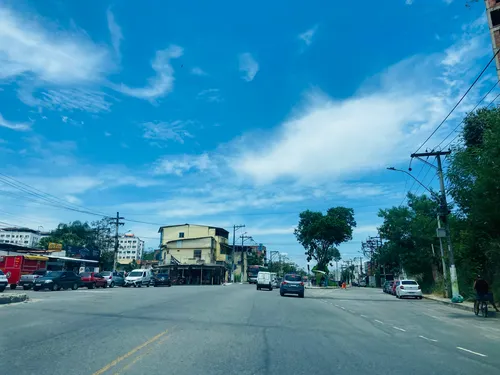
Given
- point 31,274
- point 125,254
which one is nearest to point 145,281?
point 31,274

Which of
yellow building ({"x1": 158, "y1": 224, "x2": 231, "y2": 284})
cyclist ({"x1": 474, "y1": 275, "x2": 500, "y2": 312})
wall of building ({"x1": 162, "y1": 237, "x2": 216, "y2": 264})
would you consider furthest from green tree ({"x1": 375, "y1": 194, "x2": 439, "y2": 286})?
wall of building ({"x1": 162, "y1": 237, "x2": 216, "y2": 264})

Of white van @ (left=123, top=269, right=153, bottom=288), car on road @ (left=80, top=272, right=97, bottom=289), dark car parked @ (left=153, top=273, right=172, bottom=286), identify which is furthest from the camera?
dark car parked @ (left=153, top=273, right=172, bottom=286)

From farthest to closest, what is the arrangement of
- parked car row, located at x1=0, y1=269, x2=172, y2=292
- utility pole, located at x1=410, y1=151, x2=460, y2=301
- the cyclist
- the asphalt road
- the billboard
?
the billboard < parked car row, located at x1=0, y1=269, x2=172, y2=292 < utility pole, located at x1=410, y1=151, x2=460, y2=301 < the cyclist < the asphalt road

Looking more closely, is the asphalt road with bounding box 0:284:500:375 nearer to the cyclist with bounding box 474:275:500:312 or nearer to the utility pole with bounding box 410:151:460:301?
the cyclist with bounding box 474:275:500:312

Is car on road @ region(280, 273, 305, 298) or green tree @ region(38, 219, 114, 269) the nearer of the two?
car on road @ region(280, 273, 305, 298)

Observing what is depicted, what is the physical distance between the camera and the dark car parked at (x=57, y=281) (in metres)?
31.1

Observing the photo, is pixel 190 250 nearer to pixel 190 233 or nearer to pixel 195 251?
pixel 195 251

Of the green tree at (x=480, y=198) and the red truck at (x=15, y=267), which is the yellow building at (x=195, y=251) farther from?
the green tree at (x=480, y=198)

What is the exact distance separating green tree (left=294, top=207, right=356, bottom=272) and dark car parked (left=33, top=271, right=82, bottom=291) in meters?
44.7

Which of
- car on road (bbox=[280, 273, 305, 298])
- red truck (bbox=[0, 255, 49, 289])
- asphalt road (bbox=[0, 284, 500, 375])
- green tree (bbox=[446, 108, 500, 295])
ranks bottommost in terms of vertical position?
asphalt road (bbox=[0, 284, 500, 375])

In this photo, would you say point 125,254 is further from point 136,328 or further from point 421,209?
point 136,328

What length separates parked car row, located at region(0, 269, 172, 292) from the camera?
3128 cm

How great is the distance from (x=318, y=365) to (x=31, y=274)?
33381 millimetres

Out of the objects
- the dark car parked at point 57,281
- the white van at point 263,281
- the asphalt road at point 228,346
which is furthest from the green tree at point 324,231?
the asphalt road at point 228,346
